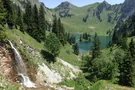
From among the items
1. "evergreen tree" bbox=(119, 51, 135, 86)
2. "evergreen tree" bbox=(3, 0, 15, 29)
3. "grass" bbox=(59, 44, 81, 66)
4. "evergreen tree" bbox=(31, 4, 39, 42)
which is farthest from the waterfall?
"evergreen tree" bbox=(31, 4, 39, 42)

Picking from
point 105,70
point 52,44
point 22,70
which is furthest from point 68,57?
point 22,70

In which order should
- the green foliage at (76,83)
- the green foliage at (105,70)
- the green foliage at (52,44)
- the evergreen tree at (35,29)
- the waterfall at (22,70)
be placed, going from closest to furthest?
the waterfall at (22,70), the green foliage at (76,83), the green foliage at (105,70), the green foliage at (52,44), the evergreen tree at (35,29)

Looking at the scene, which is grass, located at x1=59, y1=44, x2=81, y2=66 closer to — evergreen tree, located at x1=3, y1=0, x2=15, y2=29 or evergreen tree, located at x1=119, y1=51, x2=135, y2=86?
evergreen tree, located at x1=3, y1=0, x2=15, y2=29

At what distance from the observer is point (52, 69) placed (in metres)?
63.3

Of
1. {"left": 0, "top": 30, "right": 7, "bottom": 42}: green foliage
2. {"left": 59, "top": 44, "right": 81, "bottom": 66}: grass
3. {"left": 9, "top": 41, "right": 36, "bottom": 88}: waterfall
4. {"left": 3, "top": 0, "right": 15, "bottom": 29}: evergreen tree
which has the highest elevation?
{"left": 3, "top": 0, "right": 15, "bottom": 29}: evergreen tree

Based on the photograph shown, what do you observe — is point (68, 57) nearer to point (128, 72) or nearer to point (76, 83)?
point (76, 83)

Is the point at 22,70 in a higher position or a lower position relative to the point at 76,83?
higher

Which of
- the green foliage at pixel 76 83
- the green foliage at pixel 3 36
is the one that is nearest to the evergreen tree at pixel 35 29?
the green foliage at pixel 76 83

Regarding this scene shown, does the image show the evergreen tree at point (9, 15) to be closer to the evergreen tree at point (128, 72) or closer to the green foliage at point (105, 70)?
the green foliage at point (105, 70)

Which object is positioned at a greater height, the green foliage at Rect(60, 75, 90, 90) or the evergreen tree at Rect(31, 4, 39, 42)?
the evergreen tree at Rect(31, 4, 39, 42)

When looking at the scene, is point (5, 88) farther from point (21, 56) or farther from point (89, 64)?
point (89, 64)

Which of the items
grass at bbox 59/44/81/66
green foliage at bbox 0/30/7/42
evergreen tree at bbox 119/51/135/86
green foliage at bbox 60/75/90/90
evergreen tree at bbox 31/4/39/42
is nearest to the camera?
green foliage at bbox 0/30/7/42

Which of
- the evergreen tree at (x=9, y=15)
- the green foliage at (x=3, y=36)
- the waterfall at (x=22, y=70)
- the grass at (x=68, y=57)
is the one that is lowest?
the grass at (x=68, y=57)

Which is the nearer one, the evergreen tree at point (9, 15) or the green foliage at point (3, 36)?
the green foliage at point (3, 36)
